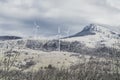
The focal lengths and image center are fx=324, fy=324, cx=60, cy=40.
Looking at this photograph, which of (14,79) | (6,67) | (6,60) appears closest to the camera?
(6,67)

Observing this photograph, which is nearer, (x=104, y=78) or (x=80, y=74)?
(x=80, y=74)

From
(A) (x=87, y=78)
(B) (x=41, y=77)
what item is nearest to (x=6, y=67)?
(B) (x=41, y=77)

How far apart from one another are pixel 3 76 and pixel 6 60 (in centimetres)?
99

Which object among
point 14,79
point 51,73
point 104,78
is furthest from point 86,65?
point 14,79

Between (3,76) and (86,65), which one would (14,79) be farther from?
(86,65)

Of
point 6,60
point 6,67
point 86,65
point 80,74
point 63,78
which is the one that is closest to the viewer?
point 6,67

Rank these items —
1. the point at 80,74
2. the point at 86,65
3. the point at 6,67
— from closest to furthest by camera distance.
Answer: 1. the point at 6,67
2. the point at 80,74
3. the point at 86,65

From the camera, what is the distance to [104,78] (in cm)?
3030

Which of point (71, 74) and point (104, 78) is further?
point (104, 78)

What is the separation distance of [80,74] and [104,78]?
5850 millimetres

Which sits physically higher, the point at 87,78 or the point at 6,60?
the point at 6,60

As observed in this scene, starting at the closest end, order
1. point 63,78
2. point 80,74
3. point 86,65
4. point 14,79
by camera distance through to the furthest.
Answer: point 14,79, point 63,78, point 80,74, point 86,65

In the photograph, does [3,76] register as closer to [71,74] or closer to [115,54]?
[71,74]

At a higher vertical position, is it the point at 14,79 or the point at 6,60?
the point at 6,60
